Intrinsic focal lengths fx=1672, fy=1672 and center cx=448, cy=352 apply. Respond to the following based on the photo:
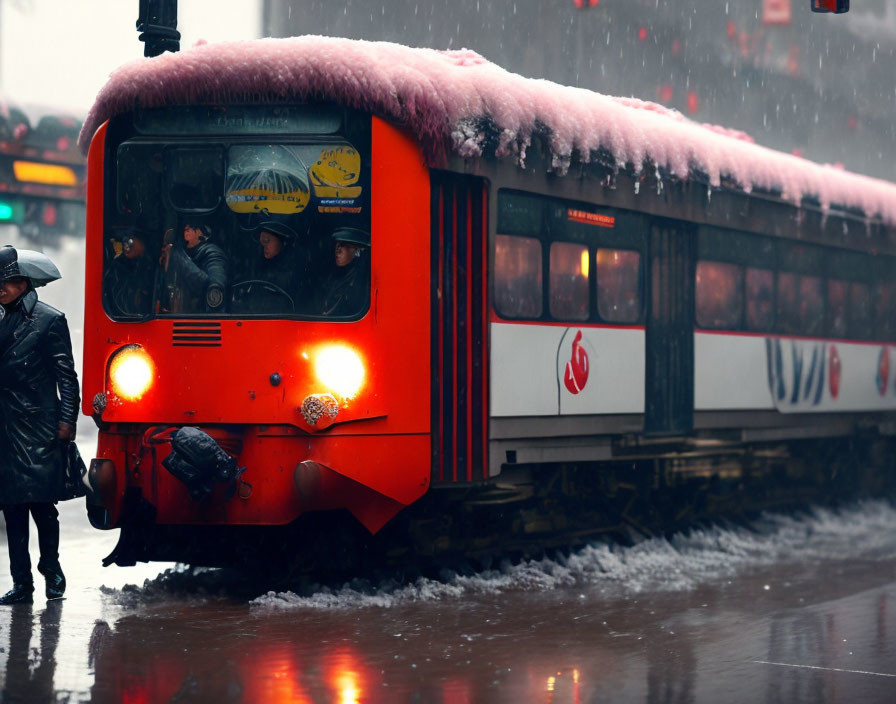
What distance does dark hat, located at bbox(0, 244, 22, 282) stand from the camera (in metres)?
9.69

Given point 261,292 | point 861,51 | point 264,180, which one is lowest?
point 261,292

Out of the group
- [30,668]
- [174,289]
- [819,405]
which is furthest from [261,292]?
[819,405]

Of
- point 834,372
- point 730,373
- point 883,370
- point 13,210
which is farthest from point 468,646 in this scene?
point 13,210

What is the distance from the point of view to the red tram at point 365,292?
10.1 metres

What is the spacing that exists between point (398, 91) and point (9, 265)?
102 inches

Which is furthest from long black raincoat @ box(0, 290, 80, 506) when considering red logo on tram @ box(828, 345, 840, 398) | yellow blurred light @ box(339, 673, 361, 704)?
red logo on tram @ box(828, 345, 840, 398)

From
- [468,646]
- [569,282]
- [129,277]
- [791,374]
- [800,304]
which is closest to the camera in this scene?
[468,646]

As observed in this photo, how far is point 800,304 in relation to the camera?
1605 cm

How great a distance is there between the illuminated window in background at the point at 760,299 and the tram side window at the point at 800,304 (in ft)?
0.66

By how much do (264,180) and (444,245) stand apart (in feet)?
4.29

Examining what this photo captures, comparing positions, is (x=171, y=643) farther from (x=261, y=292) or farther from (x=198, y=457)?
(x=261, y=292)

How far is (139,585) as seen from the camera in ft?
35.2

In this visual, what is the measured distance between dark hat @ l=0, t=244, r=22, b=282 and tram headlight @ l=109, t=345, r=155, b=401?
3.12ft

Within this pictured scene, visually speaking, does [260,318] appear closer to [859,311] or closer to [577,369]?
[577,369]
